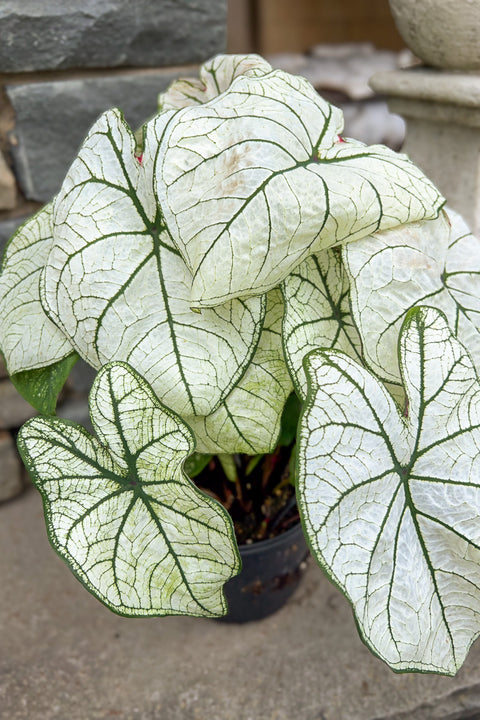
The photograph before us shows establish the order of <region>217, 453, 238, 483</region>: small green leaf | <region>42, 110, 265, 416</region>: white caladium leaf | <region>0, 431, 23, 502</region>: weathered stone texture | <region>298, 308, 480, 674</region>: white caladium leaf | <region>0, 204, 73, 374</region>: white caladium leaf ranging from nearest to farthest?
1. <region>298, 308, 480, 674</region>: white caladium leaf
2. <region>42, 110, 265, 416</region>: white caladium leaf
3. <region>0, 204, 73, 374</region>: white caladium leaf
4. <region>217, 453, 238, 483</region>: small green leaf
5. <region>0, 431, 23, 502</region>: weathered stone texture

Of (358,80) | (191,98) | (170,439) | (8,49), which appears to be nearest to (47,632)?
(170,439)

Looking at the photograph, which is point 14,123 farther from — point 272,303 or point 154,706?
point 154,706

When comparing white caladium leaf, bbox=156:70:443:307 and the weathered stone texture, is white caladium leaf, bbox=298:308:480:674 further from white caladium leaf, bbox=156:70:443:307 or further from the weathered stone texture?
the weathered stone texture

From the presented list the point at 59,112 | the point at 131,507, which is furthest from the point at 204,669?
the point at 59,112

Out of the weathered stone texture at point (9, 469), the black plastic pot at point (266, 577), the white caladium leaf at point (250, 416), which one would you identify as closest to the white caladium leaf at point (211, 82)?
the white caladium leaf at point (250, 416)

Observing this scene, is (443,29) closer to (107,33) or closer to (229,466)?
(107,33)

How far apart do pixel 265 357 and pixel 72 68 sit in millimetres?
801

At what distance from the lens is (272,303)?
0.83m

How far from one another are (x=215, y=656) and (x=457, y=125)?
1.07m

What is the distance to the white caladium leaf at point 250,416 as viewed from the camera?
2.52 feet

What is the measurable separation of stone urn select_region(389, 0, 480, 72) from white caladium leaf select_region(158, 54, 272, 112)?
32 centimetres

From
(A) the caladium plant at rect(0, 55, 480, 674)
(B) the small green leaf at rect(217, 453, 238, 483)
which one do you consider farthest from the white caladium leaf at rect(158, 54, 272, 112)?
(B) the small green leaf at rect(217, 453, 238, 483)

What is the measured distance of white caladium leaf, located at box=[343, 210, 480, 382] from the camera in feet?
2.39

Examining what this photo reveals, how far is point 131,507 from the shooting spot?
735mm
